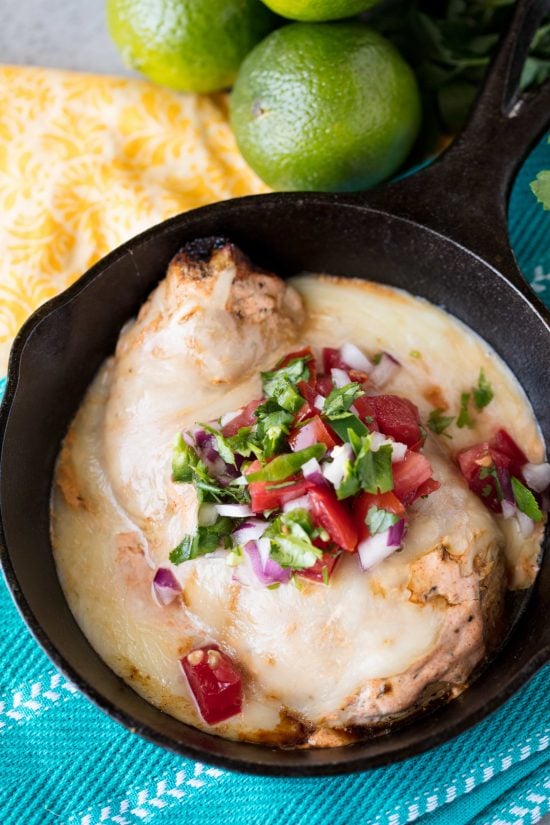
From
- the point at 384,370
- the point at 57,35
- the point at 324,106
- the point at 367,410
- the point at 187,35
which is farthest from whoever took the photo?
the point at 57,35

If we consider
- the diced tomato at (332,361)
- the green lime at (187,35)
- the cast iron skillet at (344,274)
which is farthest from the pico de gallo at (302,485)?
the green lime at (187,35)

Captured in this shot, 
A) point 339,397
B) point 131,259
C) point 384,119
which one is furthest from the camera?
point 384,119

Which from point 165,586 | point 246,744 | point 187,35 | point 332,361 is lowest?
point 246,744

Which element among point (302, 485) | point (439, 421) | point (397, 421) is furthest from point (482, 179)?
point (302, 485)

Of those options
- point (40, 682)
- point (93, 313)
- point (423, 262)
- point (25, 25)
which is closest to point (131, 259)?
point (93, 313)

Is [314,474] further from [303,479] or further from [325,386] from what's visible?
[325,386]

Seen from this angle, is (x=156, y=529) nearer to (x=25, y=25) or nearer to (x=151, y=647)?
(x=151, y=647)
